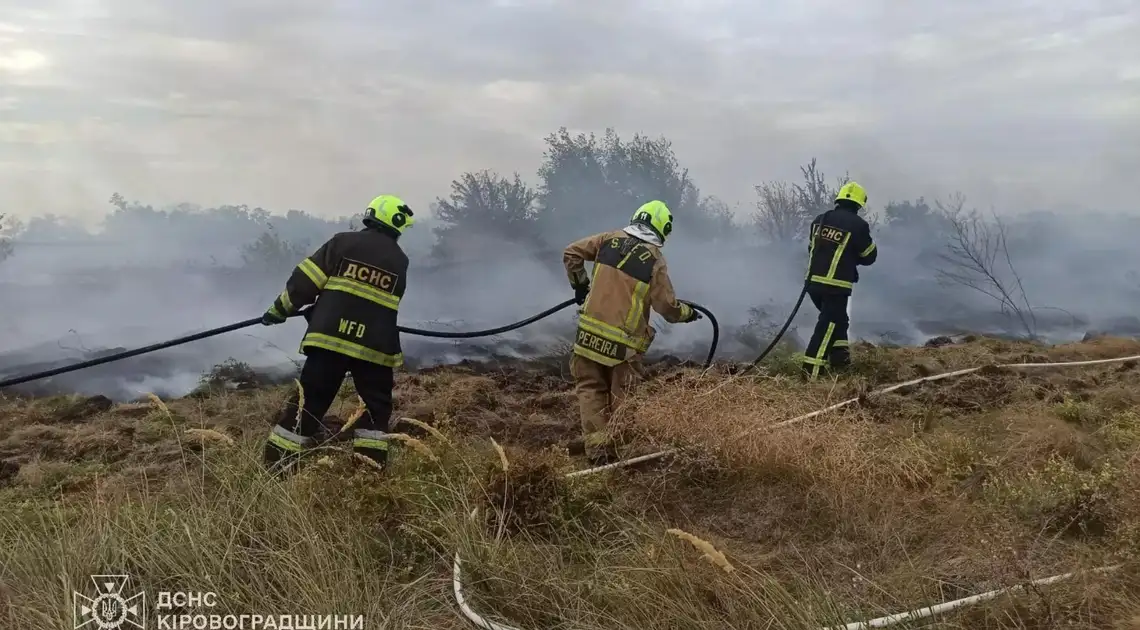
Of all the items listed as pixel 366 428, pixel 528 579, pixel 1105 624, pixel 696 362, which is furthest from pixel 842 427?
pixel 696 362

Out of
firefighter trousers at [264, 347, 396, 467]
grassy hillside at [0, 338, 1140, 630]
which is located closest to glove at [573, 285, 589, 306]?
grassy hillside at [0, 338, 1140, 630]

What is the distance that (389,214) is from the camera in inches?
200

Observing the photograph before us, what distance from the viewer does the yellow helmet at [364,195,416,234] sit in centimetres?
508

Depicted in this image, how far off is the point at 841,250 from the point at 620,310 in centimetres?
313

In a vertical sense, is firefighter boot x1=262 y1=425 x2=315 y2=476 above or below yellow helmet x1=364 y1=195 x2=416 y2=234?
below

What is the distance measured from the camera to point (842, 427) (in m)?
4.43

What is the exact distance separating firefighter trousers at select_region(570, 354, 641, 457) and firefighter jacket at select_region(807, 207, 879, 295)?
283 centimetres

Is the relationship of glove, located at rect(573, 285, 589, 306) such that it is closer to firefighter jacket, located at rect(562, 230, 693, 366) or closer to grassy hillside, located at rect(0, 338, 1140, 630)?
firefighter jacket, located at rect(562, 230, 693, 366)

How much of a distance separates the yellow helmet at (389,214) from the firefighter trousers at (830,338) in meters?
4.26

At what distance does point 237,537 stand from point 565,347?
699cm

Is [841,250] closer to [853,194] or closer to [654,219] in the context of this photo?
[853,194]

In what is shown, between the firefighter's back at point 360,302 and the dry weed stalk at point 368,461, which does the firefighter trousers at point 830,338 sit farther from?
the dry weed stalk at point 368,461

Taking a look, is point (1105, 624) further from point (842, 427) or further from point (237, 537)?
point (237, 537)

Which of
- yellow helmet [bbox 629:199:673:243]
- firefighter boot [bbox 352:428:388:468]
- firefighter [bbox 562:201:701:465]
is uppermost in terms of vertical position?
yellow helmet [bbox 629:199:673:243]
